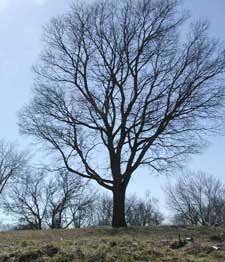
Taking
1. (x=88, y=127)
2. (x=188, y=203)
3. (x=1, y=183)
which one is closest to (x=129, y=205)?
(x=188, y=203)

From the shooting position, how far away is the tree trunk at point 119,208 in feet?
76.7

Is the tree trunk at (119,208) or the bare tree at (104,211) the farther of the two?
the bare tree at (104,211)

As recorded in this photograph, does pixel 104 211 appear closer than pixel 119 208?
No

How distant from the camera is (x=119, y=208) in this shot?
23672mm

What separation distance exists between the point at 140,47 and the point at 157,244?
1494 cm

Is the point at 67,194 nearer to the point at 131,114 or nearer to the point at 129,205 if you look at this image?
the point at 129,205

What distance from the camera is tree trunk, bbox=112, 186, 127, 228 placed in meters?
23.4

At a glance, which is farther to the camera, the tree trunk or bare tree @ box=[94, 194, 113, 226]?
bare tree @ box=[94, 194, 113, 226]

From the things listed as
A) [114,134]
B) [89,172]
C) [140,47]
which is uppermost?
[140,47]

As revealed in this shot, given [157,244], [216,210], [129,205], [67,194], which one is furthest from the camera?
[129,205]

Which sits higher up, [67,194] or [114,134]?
[67,194]

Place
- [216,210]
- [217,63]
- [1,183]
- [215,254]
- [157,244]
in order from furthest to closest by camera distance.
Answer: [216,210] < [1,183] < [217,63] < [157,244] < [215,254]

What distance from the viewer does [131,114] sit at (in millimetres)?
25062

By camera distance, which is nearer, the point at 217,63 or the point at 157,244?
the point at 157,244
